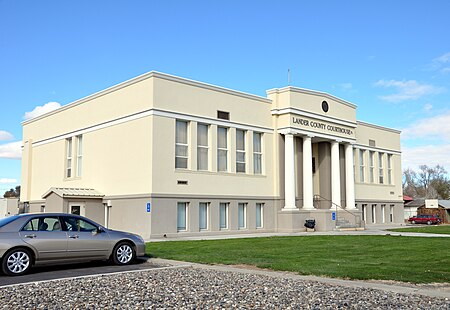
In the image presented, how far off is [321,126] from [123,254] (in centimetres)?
2307

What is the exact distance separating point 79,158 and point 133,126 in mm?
6940

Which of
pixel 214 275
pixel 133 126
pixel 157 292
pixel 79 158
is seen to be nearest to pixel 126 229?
pixel 133 126

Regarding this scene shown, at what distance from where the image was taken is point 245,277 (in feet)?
35.7

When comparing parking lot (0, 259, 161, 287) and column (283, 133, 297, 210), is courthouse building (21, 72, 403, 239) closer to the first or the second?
column (283, 133, 297, 210)

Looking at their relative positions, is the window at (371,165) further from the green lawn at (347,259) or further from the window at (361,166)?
the green lawn at (347,259)

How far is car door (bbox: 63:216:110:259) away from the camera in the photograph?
12.7 metres

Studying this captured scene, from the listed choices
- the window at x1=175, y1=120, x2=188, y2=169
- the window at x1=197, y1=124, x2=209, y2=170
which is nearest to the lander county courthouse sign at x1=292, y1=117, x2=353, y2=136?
the window at x1=197, y1=124, x2=209, y2=170

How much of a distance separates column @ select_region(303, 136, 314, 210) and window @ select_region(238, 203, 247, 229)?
450 centimetres

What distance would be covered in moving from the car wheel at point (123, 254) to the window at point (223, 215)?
15.6 meters

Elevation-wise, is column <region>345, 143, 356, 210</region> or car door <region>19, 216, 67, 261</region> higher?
column <region>345, 143, 356, 210</region>

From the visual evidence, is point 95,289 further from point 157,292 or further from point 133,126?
point 133,126

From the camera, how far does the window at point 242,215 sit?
1196 inches

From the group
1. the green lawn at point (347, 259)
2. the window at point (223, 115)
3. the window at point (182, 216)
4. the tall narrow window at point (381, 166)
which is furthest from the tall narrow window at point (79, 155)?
the tall narrow window at point (381, 166)

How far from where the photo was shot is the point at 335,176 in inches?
1401
